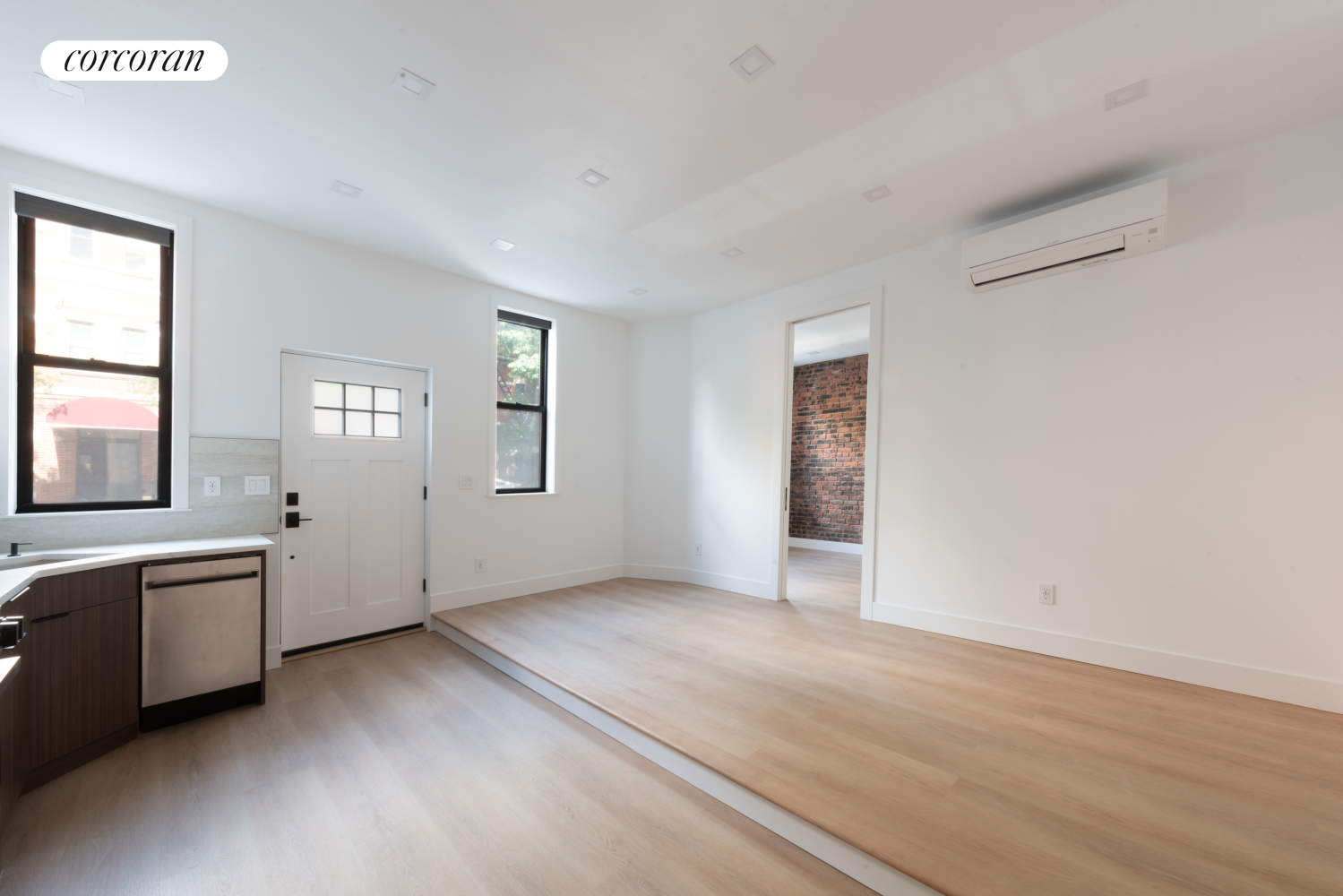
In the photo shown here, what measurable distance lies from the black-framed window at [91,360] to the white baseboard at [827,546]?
7.15m

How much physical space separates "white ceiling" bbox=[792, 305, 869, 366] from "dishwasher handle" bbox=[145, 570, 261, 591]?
4.53 meters

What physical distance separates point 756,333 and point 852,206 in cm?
183

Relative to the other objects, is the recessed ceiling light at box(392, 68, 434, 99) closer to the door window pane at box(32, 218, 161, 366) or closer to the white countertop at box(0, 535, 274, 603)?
the door window pane at box(32, 218, 161, 366)

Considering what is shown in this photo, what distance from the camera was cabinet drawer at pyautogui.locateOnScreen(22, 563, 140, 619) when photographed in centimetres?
209

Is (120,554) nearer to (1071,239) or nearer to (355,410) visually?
(355,410)

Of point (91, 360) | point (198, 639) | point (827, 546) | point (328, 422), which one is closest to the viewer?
point (198, 639)

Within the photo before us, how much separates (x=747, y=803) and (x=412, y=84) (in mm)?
3221

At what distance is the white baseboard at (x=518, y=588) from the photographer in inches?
168

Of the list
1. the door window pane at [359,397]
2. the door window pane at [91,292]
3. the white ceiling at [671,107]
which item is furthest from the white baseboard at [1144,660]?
the door window pane at [91,292]

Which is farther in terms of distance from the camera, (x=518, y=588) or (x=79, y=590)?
(x=518, y=588)

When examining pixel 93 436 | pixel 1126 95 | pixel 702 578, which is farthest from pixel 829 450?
pixel 93 436

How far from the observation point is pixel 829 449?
317 inches

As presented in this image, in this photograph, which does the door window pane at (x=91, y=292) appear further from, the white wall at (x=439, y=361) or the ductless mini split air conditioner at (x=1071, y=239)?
the ductless mini split air conditioner at (x=1071, y=239)

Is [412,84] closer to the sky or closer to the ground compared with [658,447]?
closer to the sky
